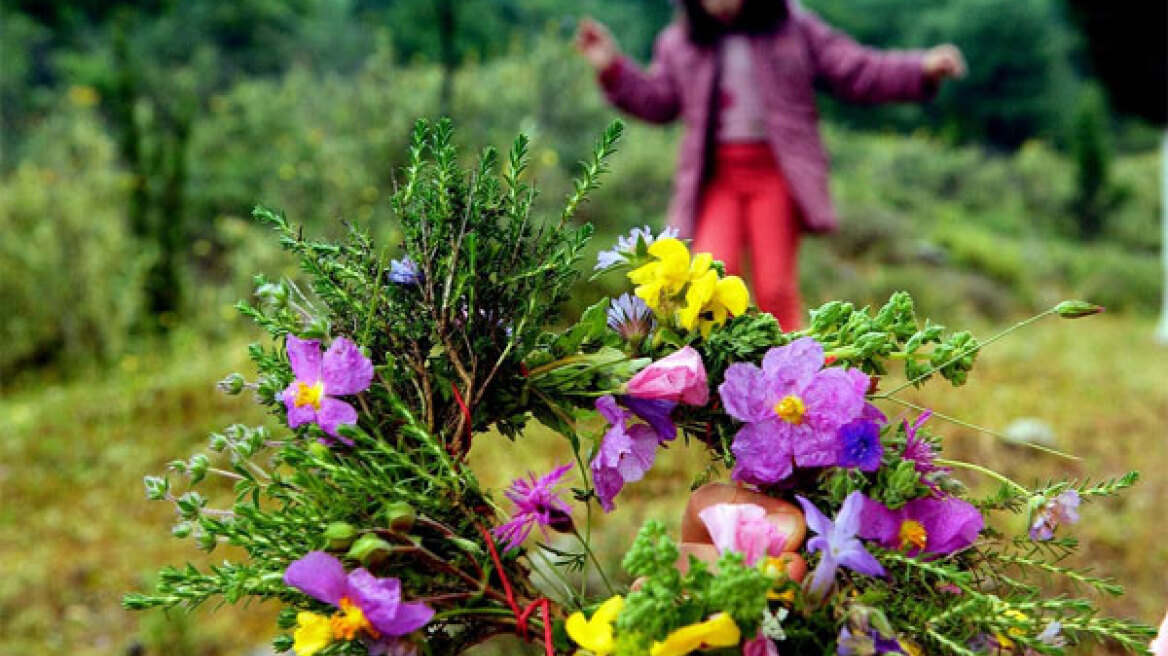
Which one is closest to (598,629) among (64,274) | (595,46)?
(595,46)

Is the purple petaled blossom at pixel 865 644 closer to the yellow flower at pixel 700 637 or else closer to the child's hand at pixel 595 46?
the yellow flower at pixel 700 637

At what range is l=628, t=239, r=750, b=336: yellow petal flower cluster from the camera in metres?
0.76

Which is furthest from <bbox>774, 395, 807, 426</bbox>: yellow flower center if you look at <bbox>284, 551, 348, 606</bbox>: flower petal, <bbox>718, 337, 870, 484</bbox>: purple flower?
<bbox>284, 551, 348, 606</bbox>: flower petal

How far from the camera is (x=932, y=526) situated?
0.73 meters

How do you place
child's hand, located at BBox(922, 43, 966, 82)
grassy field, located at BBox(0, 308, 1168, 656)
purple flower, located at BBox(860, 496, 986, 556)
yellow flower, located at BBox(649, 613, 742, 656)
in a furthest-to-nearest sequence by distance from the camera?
child's hand, located at BBox(922, 43, 966, 82) < grassy field, located at BBox(0, 308, 1168, 656) < purple flower, located at BBox(860, 496, 986, 556) < yellow flower, located at BBox(649, 613, 742, 656)

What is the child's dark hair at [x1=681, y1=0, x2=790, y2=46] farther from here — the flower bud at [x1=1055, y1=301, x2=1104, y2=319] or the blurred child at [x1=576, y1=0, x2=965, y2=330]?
the flower bud at [x1=1055, y1=301, x2=1104, y2=319]

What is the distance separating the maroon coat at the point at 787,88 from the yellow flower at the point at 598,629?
13.6 feet

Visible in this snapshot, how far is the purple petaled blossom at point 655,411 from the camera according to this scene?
774 mm

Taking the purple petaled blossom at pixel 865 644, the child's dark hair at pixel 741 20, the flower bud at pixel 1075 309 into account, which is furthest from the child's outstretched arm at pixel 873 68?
the purple petaled blossom at pixel 865 644

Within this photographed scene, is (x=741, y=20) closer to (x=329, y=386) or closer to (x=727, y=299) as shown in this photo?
(x=727, y=299)

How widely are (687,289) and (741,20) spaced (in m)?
4.39

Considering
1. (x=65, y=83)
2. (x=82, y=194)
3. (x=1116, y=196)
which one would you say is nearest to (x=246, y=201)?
(x=82, y=194)

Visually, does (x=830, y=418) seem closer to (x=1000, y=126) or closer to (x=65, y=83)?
(x=65, y=83)

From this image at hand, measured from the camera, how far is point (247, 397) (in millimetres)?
5605
